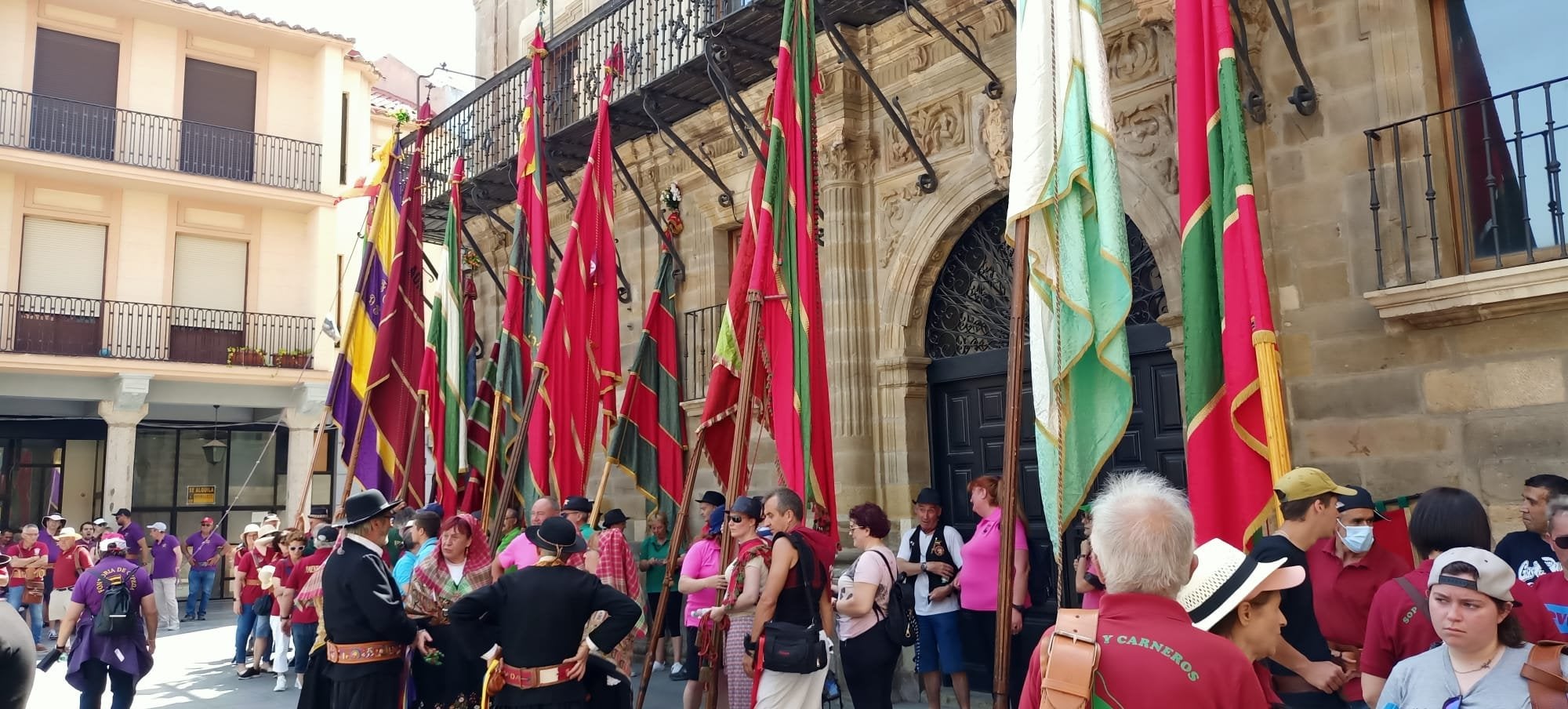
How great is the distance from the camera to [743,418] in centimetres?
625

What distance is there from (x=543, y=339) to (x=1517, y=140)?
264 inches

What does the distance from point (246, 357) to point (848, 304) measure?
15793 mm

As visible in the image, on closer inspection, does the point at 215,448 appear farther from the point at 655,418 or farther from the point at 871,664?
the point at 871,664

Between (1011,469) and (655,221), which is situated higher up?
(655,221)

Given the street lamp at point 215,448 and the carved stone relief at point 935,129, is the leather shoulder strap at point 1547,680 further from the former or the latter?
the street lamp at point 215,448

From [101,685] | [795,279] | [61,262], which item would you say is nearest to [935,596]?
[795,279]

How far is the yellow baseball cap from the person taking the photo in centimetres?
369

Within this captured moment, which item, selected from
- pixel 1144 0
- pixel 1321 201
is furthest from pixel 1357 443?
pixel 1144 0

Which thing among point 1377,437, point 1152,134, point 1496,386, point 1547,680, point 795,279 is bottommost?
point 1547,680

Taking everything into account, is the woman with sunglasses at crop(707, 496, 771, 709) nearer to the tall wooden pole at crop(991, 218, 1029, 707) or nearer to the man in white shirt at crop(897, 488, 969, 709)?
the tall wooden pole at crop(991, 218, 1029, 707)

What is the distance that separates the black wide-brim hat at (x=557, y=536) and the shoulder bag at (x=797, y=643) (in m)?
1.05

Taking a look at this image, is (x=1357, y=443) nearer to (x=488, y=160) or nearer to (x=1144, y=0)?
(x=1144, y=0)

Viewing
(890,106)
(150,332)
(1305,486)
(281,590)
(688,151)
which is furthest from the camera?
(150,332)

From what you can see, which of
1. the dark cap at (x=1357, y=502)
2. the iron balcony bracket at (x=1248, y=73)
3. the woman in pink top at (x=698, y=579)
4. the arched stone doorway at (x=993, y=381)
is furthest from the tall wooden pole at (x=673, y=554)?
the iron balcony bracket at (x=1248, y=73)
